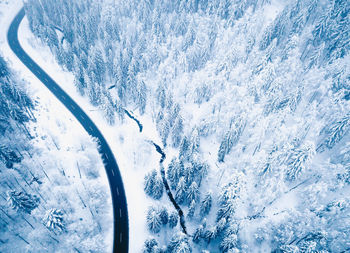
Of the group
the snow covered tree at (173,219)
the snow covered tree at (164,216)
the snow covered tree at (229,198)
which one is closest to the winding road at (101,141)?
the snow covered tree at (164,216)

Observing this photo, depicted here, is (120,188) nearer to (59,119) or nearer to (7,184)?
(7,184)

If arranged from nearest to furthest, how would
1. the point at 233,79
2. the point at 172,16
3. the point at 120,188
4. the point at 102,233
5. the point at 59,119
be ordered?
1. the point at 102,233
2. the point at 120,188
3. the point at 59,119
4. the point at 233,79
5. the point at 172,16

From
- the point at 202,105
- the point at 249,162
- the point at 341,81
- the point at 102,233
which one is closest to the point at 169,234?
the point at 102,233

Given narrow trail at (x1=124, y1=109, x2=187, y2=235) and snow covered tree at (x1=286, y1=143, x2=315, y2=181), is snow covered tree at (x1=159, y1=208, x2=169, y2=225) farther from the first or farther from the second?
snow covered tree at (x1=286, y1=143, x2=315, y2=181)

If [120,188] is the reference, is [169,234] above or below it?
below

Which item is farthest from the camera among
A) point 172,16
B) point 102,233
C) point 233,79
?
point 172,16

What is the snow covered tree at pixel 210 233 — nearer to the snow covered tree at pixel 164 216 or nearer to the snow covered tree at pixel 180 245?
the snow covered tree at pixel 180 245

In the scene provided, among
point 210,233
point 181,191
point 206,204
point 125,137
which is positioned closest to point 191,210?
point 206,204

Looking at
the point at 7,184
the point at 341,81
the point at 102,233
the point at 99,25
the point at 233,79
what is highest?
the point at 99,25
